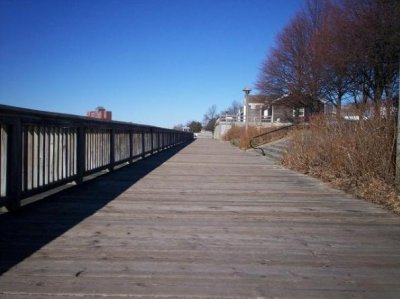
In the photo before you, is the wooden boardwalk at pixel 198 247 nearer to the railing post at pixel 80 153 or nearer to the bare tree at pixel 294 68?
the railing post at pixel 80 153

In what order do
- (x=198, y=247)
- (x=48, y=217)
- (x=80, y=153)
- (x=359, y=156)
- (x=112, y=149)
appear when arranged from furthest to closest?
(x=112, y=149) < (x=359, y=156) < (x=80, y=153) < (x=48, y=217) < (x=198, y=247)

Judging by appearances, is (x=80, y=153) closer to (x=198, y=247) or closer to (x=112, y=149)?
(x=112, y=149)

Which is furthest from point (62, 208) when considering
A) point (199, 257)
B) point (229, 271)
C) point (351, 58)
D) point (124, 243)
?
point (351, 58)

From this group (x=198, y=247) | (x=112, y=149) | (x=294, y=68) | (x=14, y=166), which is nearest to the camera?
(x=198, y=247)

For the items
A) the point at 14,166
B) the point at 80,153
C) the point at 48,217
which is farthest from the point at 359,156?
the point at 14,166

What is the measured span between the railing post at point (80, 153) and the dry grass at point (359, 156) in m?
4.74

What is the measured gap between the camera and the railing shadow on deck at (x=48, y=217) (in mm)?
4215

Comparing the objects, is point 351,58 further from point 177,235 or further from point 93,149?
point 177,235

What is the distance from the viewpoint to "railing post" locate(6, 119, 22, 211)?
5.36m

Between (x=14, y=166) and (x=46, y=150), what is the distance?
1082 mm

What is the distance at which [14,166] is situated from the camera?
541cm

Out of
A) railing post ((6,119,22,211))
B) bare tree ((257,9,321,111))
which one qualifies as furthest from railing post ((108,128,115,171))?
bare tree ((257,9,321,111))

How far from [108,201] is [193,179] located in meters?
3.47

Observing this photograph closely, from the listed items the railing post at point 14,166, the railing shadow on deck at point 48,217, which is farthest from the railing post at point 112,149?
the railing post at point 14,166
